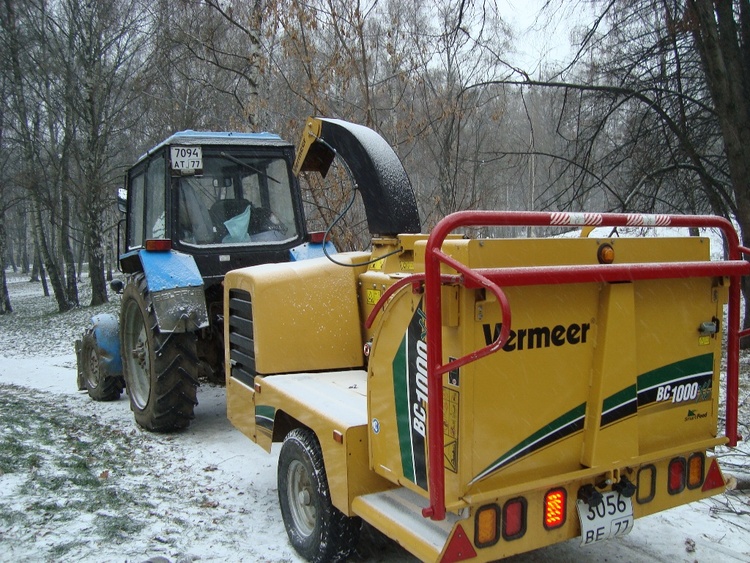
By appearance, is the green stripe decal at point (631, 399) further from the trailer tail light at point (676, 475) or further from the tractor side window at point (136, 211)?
the tractor side window at point (136, 211)

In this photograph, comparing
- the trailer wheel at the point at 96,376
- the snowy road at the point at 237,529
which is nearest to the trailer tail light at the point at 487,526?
the snowy road at the point at 237,529

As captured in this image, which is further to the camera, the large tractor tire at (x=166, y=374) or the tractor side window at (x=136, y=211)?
the tractor side window at (x=136, y=211)

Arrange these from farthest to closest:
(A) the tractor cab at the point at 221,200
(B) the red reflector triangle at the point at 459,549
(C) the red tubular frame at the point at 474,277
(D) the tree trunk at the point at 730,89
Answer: (D) the tree trunk at the point at 730,89 < (A) the tractor cab at the point at 221,200 < (B) the red reflector triangle at the point at 459,549 < (C) the red tubular frame at the point at 474,277

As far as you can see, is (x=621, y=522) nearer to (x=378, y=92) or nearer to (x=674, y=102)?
(x=674, y=102)

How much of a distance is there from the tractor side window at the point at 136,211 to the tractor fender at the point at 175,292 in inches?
40.0

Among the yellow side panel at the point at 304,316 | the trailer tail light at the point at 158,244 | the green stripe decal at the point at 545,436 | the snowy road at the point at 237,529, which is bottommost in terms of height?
the snowy road at the point at 237,529

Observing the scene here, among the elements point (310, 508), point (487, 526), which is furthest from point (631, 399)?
point (310, 508)

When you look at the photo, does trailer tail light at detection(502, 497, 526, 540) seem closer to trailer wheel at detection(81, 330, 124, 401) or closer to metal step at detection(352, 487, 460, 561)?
metal step at detection(352, 487, 460, 561)

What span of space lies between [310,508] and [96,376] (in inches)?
196

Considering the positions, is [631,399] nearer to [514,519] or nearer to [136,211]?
[514,519]

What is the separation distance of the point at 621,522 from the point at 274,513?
89.2 inches

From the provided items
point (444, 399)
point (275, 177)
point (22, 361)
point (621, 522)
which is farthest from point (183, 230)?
point (22, 361)

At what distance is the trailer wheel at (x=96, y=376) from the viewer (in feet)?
24.6

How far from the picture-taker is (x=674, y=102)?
8398 mm
